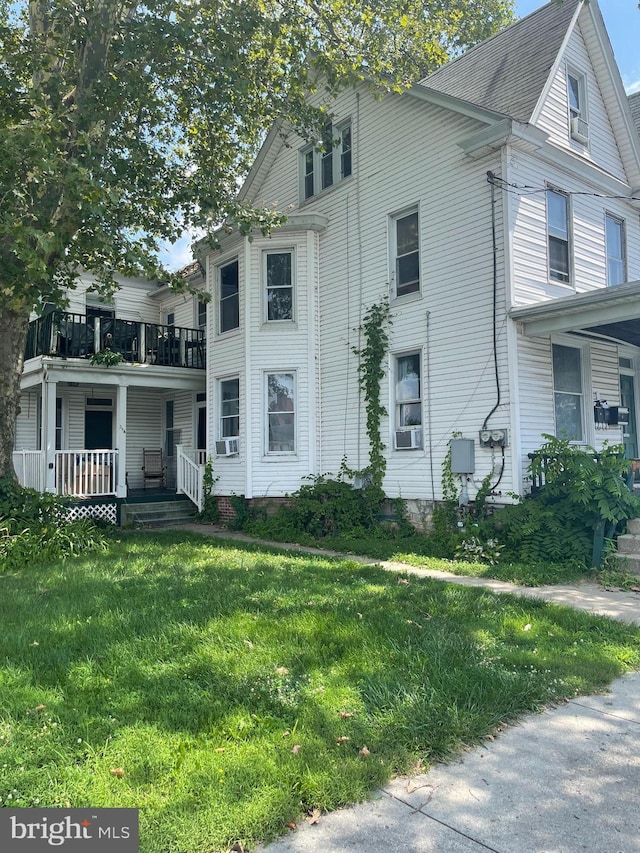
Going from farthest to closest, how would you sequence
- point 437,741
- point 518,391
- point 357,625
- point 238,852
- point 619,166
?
point 619,166
point 518,391
point 357,625
point 437,741
point 238,852

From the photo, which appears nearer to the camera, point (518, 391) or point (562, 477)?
point (562, 477)

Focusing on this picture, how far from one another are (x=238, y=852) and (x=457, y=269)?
9706mm

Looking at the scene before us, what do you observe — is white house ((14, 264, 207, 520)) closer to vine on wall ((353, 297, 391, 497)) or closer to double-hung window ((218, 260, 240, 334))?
double-hung window ((218, 260, 240, 334))

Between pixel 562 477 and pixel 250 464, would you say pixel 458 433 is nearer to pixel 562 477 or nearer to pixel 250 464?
pixel 562 477

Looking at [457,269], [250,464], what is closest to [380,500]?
[250,464]

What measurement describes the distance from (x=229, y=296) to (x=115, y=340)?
122 inches

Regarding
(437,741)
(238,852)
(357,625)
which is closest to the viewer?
(238,852)

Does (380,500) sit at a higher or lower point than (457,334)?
lower

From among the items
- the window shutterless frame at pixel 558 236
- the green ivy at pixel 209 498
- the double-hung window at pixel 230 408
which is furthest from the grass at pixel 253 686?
the double-hung window at pixel 230 408

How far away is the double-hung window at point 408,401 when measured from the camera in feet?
36.4

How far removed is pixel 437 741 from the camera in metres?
3.18

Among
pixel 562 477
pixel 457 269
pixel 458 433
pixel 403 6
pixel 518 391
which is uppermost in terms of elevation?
pixel 403 6

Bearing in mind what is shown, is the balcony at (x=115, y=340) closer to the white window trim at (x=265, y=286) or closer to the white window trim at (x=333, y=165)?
the white window trim at (x=265, y=286)

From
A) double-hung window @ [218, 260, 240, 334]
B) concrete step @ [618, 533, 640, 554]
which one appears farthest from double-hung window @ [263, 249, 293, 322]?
concrete step @ [618, 533, 640, 554]
